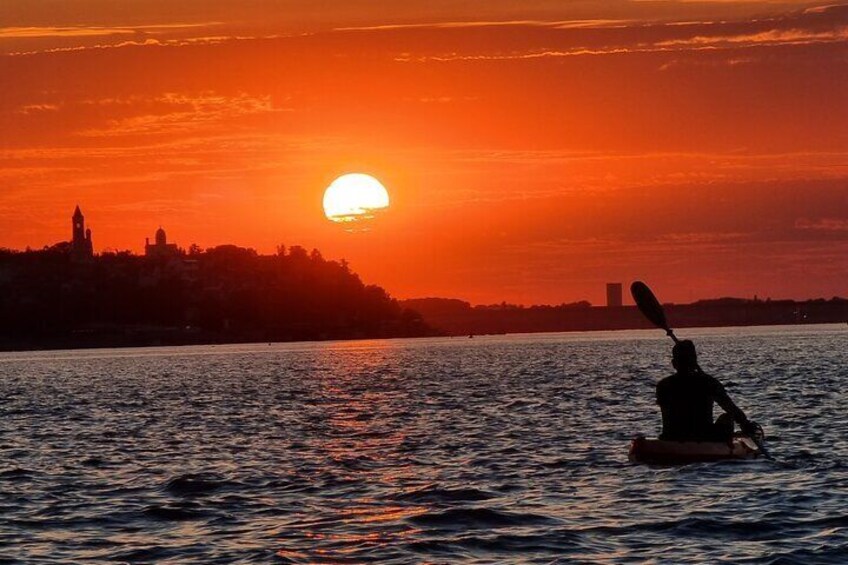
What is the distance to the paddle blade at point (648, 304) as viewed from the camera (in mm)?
37312

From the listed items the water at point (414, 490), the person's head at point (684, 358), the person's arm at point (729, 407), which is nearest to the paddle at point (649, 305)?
the water at point (414, 490)

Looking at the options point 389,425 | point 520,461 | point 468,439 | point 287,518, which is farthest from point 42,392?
point 287,518

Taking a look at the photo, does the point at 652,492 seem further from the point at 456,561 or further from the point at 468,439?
the point at 468,439

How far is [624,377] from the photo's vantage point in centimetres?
9500

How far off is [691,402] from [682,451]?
47.7 inches

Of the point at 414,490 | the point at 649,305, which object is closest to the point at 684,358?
the point at 414,490

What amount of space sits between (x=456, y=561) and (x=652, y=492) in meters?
7.39

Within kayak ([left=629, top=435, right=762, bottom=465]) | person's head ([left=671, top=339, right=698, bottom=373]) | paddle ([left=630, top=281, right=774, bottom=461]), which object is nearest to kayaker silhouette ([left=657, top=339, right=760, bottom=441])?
person's head ([left=671, top=339, right=698, bottom=373])

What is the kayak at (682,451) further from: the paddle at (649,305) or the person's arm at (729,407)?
the paddle at (649,305)

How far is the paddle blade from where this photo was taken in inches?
1469

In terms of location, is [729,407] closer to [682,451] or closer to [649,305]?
[682,451]

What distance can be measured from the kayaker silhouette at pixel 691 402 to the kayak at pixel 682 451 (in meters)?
0.14

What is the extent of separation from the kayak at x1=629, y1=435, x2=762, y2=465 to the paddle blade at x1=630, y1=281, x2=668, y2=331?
5.79 metres

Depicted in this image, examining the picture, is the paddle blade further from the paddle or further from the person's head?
the person's head
